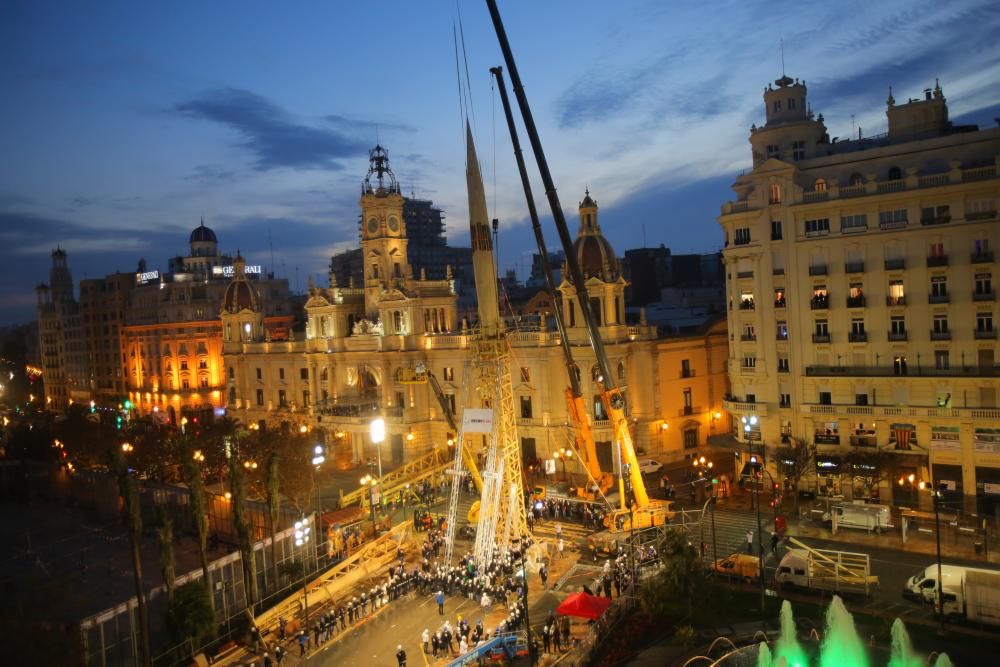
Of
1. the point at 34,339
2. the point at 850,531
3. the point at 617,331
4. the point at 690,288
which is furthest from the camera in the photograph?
the point at 34,339

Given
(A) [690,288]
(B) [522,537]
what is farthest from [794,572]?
(A) [690,288]

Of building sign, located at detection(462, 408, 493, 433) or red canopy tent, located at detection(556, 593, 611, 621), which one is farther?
building sign, located at detection(462, 408, 493, 433)

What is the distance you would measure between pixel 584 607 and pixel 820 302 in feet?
89.7

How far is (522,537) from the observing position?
4166cm

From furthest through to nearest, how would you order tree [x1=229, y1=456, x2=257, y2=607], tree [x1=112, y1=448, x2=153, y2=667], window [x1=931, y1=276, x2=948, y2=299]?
1. window [x1=931, y1=276, x2=948, y2=299]
2. tree [x1=229, y1=456, x2=257, y2=607]
3. tree [x1=112, y1=448, x2=153, y2=667]

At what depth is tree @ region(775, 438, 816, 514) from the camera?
153 feet

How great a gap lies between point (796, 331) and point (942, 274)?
8.68 meters

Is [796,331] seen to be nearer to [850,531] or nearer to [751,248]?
[751,248]

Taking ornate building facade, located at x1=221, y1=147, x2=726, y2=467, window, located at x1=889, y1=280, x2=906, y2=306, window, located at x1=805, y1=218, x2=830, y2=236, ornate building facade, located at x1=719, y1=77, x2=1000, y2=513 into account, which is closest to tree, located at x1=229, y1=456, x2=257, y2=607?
ornate building facade, located at x1=221, y1=147, x2=726, y2=467

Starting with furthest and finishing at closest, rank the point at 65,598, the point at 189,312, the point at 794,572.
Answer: the point at 189,312, the point at 65,598, the point at 794,572

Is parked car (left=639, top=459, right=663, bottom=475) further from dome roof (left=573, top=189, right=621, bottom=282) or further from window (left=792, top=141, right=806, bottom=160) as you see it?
window (left=792, top=141, right=806, bottom=160)

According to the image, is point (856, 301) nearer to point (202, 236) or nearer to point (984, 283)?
point (984, 283)

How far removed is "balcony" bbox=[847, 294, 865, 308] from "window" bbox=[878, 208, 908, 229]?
4288mm

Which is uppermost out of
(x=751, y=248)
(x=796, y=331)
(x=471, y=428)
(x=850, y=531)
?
(x=751, y=248)
